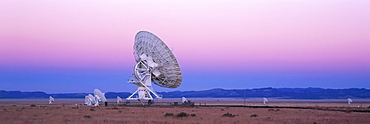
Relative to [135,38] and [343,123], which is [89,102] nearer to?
[135,38]

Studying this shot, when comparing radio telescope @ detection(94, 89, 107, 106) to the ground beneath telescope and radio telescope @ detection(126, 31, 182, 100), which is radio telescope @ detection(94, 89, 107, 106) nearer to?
radio telescope @ detection(126, 31, 182, 100)

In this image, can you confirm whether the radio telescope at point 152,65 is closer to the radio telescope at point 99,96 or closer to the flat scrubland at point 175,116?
the radio telescope at point 99,96

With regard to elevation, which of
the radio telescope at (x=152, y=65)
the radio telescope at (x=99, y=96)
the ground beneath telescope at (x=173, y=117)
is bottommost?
the ground beneath telescope at (x=173, y=117)

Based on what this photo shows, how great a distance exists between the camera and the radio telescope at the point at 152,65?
62594 millimetres

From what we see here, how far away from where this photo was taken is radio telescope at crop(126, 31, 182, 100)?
62.6 meters

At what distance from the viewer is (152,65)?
215ft

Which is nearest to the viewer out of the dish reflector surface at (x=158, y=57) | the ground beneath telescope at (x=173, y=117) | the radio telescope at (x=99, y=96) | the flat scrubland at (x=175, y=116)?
the ground beneath telescope at (x=173, y=117)

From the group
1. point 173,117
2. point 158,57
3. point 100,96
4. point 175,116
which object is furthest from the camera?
point 100,96

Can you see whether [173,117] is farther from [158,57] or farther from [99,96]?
[99,96]

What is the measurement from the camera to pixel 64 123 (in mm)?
29500

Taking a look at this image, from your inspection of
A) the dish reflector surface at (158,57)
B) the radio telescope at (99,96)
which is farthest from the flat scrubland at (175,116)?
the radio telescope at (99,96)

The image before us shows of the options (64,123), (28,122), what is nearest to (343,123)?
(64,123)

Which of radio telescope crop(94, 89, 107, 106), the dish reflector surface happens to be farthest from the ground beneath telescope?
radio telescope crop(94, 89, 107, 106)

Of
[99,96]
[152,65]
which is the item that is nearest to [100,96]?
[99,96]
